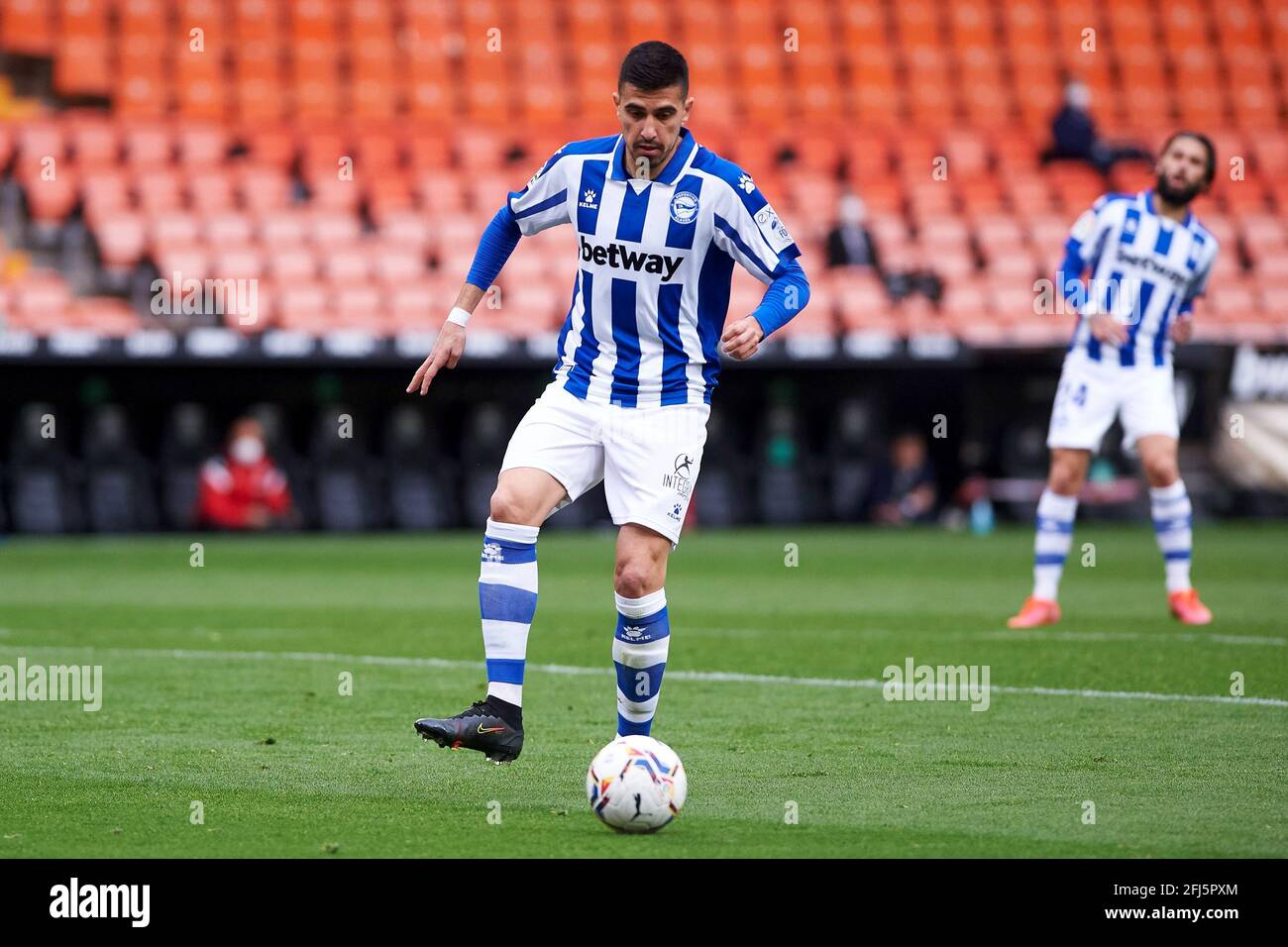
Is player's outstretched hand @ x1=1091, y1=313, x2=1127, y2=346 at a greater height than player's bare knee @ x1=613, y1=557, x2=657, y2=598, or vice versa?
player's outstretched hand @ x1=1091, y1=313, x2=1127, y2=346

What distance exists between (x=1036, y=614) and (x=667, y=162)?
16.3ft

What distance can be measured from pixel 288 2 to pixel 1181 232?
16.2 m

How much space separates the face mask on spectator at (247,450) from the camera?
18078mm

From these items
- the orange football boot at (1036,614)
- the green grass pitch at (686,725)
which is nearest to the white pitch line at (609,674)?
the green grass pitch at (686,725)

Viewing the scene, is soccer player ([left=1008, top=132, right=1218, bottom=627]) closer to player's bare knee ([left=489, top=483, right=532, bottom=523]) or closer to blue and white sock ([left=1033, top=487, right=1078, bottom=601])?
blue and white sock ([left=1033, top=487, right=1078, bottom=601])

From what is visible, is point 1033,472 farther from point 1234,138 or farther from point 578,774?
point 578,774

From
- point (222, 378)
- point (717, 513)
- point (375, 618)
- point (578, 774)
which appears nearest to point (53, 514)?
point (222, 378)

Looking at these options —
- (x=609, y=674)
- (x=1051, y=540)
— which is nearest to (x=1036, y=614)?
(x=1051, y=540)

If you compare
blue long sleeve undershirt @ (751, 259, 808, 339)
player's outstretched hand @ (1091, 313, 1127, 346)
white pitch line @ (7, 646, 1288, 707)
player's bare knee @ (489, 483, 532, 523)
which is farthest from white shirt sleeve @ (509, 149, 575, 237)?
player's outstretched hand @ (1091, 313, 1127, 346)

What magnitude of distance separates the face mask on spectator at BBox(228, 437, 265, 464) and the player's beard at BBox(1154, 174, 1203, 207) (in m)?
10.7

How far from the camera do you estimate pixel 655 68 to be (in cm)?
510

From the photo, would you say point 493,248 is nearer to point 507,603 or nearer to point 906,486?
point 507,603

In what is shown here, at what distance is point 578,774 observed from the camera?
5.39m

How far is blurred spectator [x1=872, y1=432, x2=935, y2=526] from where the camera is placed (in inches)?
787
